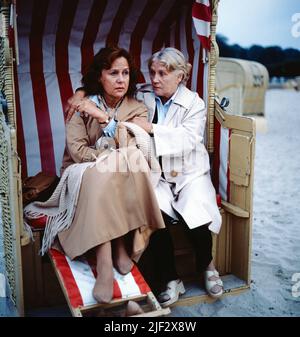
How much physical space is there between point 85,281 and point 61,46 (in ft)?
7.59

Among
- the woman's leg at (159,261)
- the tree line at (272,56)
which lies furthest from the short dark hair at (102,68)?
the tree line at (272,56)

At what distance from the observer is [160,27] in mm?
4508

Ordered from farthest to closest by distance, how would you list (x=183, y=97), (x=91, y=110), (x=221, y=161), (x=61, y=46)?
(x=61, y=46), (x=221, y=161), (x=183, y=97), (x=91, y=110)

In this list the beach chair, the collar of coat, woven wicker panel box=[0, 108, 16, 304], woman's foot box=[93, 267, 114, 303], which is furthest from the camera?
the collar of coat

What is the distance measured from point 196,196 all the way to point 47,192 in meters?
1.09

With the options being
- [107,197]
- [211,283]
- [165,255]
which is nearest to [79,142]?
[107,197]

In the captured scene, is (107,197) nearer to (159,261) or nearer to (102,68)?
(159,261)

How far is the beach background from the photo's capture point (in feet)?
10.9

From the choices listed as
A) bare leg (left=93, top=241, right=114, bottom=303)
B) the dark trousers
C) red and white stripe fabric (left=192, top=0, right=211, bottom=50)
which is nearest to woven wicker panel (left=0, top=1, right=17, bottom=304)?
bare leg (left=93, top=241, right=114, bottom=303)

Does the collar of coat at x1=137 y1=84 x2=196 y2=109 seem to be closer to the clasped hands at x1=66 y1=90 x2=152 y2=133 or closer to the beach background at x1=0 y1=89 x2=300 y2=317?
the clasped hands at x1=66 y1=90 x2=152 y2=133

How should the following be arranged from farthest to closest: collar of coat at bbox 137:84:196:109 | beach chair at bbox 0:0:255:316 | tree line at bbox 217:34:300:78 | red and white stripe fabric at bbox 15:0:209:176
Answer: tree line at bbox 217:34:300:78 → red and white stripe fabric at bbox 15:0:209:176 → collar of coat at bbox 137:84:196:109 → beach chair at bbox 0:0:255:316

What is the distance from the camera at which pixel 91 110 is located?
10.8 ft

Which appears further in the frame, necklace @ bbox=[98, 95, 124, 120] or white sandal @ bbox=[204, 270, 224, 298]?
necklace @ bbox=[98, 95, 124, 120]

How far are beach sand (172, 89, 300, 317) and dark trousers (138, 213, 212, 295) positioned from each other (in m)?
0.25
